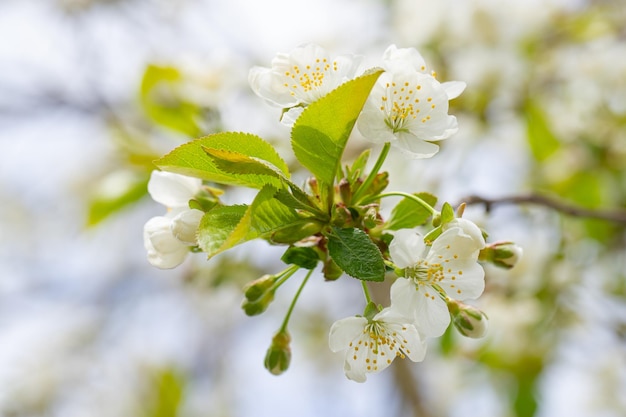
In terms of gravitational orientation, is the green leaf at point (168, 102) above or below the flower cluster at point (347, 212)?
below

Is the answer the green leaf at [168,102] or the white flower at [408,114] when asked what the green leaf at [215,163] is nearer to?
the white flower at [408,114]

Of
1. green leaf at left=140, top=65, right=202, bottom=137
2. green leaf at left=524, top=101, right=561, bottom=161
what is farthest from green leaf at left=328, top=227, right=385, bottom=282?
green leaf at left=524, top=101, right=561, bottom=161

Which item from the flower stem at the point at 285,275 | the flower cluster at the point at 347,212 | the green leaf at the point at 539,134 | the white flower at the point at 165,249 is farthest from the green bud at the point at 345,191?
the green leaf at the point at 539,134

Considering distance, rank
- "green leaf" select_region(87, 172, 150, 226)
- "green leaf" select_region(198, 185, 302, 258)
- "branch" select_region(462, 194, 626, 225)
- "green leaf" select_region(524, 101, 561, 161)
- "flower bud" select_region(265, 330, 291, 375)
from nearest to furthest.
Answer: "green leaf" select_region(198, 185, 302, 258), "flower bud" select_region(265, 330, 291, 375), "branch" select_region(462, 194, 626, 225), "green leaf" select_region(87, 172, 150, 226), "green leaf" select_region(524, 101, 561, 161)

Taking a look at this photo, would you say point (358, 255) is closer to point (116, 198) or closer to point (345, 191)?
point (345, 191)

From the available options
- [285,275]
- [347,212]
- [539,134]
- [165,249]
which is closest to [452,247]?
[347,212]

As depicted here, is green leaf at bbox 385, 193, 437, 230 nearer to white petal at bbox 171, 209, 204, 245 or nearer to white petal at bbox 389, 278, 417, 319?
white petal at bbox 389, 278, 417, 319
